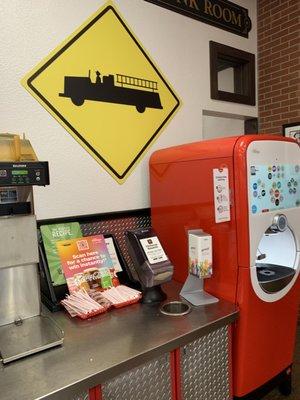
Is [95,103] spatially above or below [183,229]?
above

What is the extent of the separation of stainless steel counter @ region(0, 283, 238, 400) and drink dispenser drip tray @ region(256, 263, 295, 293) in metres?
Result: 0.24

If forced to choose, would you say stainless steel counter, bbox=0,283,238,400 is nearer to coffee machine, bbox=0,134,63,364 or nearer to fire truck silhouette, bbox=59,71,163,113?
coffee machine, bbox=0,134,63,364

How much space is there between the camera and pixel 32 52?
1.73 meters

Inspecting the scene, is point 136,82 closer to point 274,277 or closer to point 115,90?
point 115,90

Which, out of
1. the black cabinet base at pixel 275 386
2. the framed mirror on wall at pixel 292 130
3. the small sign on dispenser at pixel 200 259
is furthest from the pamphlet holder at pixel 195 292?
the framed mirror on wall at pixel 292 130

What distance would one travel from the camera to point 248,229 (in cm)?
148

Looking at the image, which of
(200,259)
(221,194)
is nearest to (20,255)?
(200,259)

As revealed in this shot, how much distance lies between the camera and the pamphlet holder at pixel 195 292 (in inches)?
62.7

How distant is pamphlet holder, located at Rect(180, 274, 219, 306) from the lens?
1.59 meters

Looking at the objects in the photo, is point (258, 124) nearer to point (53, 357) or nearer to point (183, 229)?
Result: point (183, 229)

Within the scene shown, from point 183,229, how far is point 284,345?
33.5 inches

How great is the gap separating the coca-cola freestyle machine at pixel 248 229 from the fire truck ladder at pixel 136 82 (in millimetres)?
551

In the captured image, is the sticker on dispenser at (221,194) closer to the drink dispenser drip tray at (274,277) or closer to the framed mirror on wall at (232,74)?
the drink dispenser drip tray at (274,277)

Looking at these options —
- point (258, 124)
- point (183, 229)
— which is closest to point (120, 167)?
point (183, 229)
